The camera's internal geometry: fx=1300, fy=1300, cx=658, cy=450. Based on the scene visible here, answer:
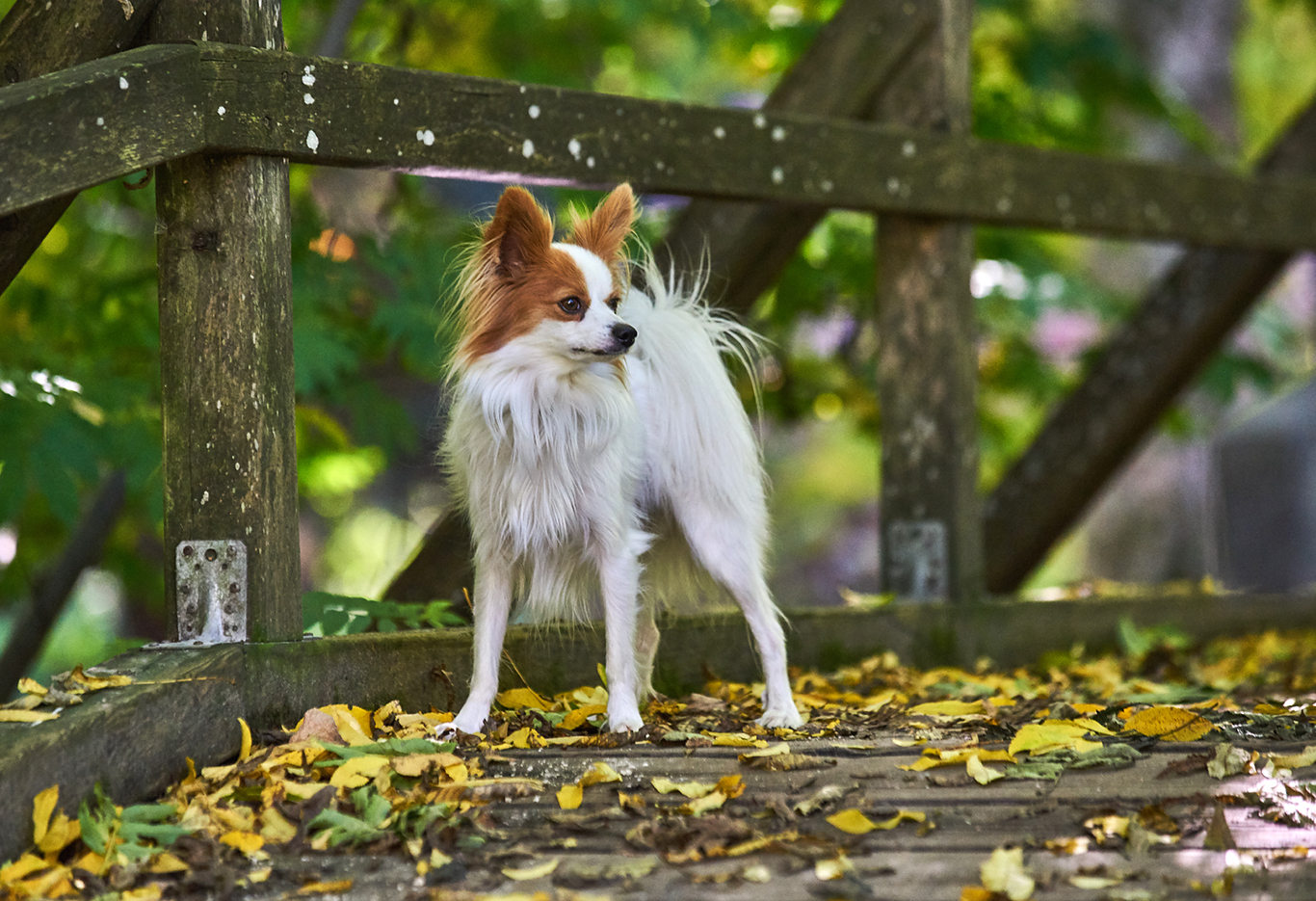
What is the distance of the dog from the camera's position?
317cm

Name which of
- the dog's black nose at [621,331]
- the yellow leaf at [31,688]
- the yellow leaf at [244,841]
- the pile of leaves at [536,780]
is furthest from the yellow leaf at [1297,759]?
the yellow leaf at [31,688]

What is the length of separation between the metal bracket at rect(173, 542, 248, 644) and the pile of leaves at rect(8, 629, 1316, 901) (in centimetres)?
29

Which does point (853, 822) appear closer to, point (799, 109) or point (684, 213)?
point (684, 213)

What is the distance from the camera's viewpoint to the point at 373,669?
326 cm

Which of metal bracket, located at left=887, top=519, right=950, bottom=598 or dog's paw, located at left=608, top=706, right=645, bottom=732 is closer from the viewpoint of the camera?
dog's paw, located at left=608, top=706, right=645, bottom=732

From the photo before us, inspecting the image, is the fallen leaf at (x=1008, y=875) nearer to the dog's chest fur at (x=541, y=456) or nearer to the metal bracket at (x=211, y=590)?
the dog's chest fur at (x=541, y=456)

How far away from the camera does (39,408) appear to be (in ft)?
13.3

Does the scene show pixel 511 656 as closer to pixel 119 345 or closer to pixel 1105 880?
pixel 1105 880

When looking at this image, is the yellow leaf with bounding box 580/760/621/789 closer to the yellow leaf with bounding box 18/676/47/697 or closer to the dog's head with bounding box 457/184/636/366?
the dog's head with bounding box 457/184/636/366

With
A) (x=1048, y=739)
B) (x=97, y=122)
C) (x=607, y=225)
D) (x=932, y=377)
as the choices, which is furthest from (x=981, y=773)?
(x=97, y=122)

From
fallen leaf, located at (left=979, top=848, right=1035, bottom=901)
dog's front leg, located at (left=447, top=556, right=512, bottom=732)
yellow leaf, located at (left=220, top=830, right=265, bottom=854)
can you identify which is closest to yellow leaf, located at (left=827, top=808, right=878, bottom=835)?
fallen leaf, located at (left=979, top=848, right=1035, bottom=901)

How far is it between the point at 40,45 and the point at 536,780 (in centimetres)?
206

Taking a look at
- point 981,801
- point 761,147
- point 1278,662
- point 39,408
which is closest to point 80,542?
point 39,408

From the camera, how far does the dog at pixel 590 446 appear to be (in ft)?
10.4
